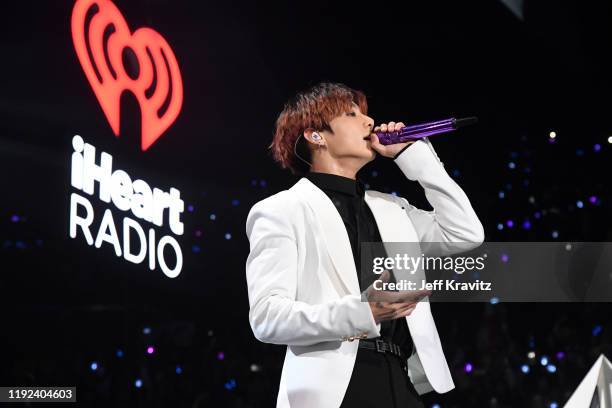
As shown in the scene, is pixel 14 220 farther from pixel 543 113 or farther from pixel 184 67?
pixel 543 113

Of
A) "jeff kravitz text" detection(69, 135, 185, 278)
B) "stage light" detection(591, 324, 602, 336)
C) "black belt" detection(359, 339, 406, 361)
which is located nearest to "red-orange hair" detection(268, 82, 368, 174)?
"black belt" detection(359, 339, 406, 361)

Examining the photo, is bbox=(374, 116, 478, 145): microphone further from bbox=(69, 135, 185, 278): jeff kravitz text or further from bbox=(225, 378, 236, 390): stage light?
bbox=(225, 378, 236, 390): stage light

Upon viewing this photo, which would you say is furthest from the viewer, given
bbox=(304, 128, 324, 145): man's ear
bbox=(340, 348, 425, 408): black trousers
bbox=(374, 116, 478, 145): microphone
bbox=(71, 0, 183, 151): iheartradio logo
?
bbox=(71, 0, 183, 151): iheartradio logo

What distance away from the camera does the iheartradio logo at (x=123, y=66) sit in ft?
10.0

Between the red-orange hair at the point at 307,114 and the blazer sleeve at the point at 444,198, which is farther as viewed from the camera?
the red-orange hair at the point at 307,114

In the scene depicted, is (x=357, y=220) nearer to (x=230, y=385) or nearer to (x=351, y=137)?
(x=351, y=137)

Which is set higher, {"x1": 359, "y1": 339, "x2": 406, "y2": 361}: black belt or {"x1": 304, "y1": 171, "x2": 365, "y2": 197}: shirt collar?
{"x1": 304, "y1": 171, "x2": 365, "y2": 197}: shirt collar

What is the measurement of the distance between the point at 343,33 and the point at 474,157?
2.51ft

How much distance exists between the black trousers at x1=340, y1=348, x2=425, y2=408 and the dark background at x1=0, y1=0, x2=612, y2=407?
1749 millimetres

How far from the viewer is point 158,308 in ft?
A: 10.4

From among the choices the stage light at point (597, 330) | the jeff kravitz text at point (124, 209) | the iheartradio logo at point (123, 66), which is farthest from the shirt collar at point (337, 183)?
the stage light at point (597, 330)

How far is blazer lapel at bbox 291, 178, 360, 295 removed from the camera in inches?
58.6

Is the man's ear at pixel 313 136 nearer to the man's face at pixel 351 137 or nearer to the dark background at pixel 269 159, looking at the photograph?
the man's face at pixel 351 137

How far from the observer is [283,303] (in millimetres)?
1389
